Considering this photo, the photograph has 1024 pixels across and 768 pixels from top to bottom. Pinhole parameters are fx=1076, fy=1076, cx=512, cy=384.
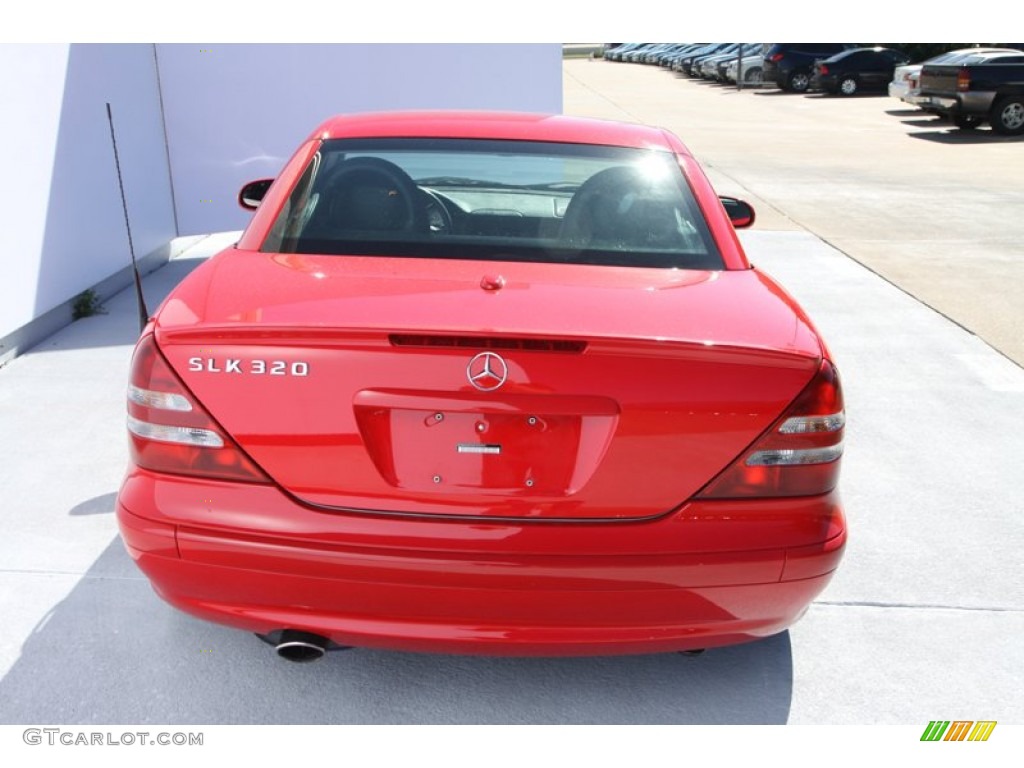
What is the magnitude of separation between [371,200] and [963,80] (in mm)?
20032

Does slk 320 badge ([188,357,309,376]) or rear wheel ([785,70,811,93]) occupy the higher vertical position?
slk 320 badge ([188,357,309,376])

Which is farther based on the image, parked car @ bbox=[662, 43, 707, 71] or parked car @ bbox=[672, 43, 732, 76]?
parked car @ bbox=[662, 43, 707, 71]

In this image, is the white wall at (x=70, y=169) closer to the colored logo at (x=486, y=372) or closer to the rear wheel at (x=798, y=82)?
the colored logo at (x=486, y=372)

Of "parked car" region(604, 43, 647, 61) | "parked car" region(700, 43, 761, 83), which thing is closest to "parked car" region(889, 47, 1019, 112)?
"parked car" region(700, 43, 761, 83)

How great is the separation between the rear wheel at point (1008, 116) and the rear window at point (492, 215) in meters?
19.6

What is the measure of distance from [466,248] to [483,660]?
119 cm

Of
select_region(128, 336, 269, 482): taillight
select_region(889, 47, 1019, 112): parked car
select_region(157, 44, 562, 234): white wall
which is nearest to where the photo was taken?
select_region(128, 336, 269, 482): taillight

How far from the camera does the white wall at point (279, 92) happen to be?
8.88 meters

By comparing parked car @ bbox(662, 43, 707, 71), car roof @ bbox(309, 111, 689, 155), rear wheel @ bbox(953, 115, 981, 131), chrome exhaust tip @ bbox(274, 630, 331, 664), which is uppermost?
car roof @ bbox(309, 111, 689, 155)

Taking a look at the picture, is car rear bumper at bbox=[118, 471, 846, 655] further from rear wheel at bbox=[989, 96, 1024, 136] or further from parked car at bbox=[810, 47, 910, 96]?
parked car at bbox=[810, 47, 910, 96]

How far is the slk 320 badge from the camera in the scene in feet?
7.89
